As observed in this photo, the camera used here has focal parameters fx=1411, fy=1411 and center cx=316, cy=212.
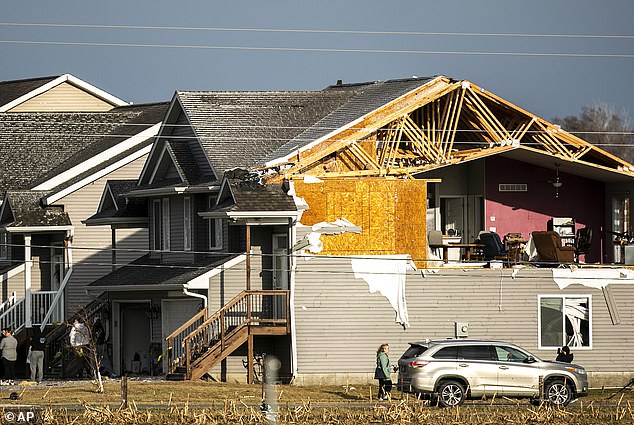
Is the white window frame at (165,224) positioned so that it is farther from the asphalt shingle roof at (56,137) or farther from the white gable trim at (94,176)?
the asphalt shingle roof at (56,137)

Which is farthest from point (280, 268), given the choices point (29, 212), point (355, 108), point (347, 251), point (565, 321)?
point (29, 212)

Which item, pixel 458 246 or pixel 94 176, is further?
pixel 94 176

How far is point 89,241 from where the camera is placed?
49.8 m

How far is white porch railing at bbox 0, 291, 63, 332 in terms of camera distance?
46.8 metres

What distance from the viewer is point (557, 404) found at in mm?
30234

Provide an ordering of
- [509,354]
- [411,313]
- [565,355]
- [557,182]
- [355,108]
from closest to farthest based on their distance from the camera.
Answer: [509,354], [565,355], [411,313], [355,108], [557,182]

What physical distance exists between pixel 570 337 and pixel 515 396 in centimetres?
766

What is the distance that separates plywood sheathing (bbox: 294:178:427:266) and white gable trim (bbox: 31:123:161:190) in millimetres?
Result: 14801

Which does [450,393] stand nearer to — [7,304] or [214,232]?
[214,232]

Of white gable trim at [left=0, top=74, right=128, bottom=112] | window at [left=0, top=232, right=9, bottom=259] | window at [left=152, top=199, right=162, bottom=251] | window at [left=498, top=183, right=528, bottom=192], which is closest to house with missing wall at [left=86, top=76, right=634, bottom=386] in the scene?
window at [left=152, top=199, right=162, bottom=251]

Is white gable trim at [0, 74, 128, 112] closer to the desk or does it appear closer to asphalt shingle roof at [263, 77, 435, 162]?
asphalt shingle roof at [263, 77, 435, 162]

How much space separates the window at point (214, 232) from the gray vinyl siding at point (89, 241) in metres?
7.70

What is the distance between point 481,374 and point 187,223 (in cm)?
1362

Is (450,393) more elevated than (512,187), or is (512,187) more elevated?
(512,187)
